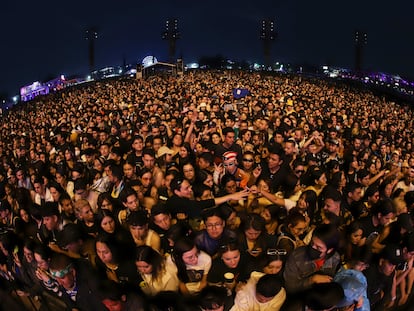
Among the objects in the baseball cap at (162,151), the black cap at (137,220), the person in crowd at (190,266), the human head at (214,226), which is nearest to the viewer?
the person in crowd at (190,266)

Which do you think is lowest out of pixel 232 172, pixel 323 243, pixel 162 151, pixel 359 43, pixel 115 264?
pixel 115 264

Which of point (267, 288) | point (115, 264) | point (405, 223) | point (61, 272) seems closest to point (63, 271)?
point (61, 272)

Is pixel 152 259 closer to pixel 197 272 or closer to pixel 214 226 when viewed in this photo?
pixel 197 272

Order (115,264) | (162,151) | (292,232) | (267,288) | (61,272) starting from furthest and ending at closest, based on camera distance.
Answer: (162,151), (292,232), (115,264), (61,272), (267,288)

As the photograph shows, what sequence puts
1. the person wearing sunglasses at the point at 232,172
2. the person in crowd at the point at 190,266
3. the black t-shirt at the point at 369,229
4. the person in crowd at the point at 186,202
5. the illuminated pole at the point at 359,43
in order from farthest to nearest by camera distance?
the illuminated pole at the point at 359,43 → the person wearing sunglasses at the point at 232,172 → the person in crowd at the point at 186,202 → the black t-shirt at the point at 369,229 → the person in crowd at the point at 190,266

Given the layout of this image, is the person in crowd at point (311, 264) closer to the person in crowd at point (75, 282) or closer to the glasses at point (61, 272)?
the person in crowd at point (75, 282)

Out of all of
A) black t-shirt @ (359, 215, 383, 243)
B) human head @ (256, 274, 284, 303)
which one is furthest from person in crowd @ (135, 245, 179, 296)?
black t-shirt @ (359, 215, 383, 243)

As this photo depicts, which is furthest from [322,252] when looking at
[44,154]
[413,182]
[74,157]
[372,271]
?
[44,154]

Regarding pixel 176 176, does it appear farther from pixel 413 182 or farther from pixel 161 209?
pixel 413 182

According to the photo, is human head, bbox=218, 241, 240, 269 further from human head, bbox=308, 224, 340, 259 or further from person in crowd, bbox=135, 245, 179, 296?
human head, bbox=308, 224, 340, 259

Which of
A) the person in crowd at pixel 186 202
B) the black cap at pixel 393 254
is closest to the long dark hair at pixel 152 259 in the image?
the person in crowd at pixel 186 202

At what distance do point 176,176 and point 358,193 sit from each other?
260 cm

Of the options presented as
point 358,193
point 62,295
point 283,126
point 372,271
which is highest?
point 283,126

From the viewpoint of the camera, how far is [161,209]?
14.4 ft
